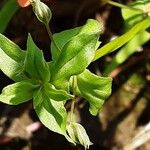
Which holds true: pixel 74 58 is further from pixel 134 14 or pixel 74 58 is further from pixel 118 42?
pixel 134 14

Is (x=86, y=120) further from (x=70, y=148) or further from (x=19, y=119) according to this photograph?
(x=19, y=119)

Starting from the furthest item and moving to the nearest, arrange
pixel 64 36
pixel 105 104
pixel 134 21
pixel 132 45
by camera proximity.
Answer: pixel 105 104
pixel 132 45
pixel 134 21
pixel 64 36

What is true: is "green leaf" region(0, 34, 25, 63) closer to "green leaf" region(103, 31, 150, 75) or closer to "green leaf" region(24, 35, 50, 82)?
"green leaf" region(24, 35, 50, 82)

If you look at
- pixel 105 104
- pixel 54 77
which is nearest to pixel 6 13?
pixel 54 77

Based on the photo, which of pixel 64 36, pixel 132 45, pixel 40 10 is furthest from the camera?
pixel 132 45

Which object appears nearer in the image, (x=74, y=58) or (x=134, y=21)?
(x=74, y=58)

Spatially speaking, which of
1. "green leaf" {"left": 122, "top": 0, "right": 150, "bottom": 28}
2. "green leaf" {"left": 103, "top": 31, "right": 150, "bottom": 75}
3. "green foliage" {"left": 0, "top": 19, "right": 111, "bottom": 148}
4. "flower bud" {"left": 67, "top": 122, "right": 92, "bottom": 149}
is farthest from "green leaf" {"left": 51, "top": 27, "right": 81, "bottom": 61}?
"green leaf" {"left": 103, "top": 31, "right": 150, "bottom": 75}

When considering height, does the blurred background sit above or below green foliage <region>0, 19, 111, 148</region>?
below
